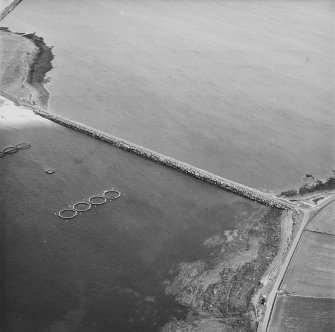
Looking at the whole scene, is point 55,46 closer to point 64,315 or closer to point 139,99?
point 139,99

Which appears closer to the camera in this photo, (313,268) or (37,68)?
(313,268)

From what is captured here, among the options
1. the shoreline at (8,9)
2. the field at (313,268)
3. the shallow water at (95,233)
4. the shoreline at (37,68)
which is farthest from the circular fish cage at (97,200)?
the shoreline at (8,9)

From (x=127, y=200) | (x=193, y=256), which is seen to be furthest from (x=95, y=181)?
(x=193, y=256)

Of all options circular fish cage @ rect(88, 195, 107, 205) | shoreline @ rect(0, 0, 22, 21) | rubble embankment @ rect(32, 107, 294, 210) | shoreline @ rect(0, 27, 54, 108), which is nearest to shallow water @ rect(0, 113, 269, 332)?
circular fish cage @ rect(88, 195, 107, 205)

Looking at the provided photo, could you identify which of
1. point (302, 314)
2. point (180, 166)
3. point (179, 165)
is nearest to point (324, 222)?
point (302, 314)

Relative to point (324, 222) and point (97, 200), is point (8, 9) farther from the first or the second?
point (324, 222)

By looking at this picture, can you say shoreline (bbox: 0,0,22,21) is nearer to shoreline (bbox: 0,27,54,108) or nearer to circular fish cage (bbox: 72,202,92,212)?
shoreline (bbox: 0,27,54,108)
